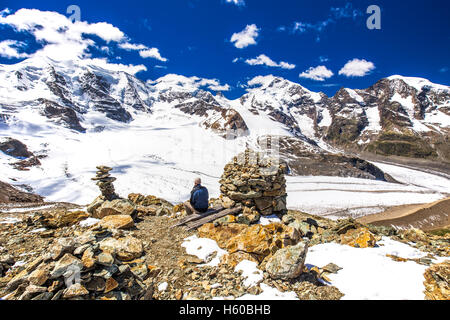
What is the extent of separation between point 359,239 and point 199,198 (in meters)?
6.95

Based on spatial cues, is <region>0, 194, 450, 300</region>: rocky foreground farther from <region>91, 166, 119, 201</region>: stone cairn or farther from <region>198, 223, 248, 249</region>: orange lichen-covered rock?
<region>91, 166, 119, 201</region>: stone cairn

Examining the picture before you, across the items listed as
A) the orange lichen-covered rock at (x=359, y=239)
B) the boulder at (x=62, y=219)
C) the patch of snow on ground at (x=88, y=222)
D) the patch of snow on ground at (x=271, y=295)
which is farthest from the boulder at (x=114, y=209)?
the orange lichen-covered rock at (x=359, y=239)

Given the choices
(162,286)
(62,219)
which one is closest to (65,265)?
(162,286)

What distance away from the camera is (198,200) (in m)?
10.2

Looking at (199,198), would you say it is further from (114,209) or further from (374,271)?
(374,271)

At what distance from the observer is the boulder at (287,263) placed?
18.0ft

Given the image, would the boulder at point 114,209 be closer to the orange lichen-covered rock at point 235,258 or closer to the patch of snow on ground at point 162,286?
the patch of snow on ground at point 162,286

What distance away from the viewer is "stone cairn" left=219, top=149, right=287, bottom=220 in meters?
11.5

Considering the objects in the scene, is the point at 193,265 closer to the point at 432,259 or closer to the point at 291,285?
the point at 291,285

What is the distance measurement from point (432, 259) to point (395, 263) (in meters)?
1.64

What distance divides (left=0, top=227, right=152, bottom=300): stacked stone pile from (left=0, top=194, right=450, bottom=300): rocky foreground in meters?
0.02

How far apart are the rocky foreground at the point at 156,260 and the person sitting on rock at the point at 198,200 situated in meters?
1.33

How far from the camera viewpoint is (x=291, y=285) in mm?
5496
